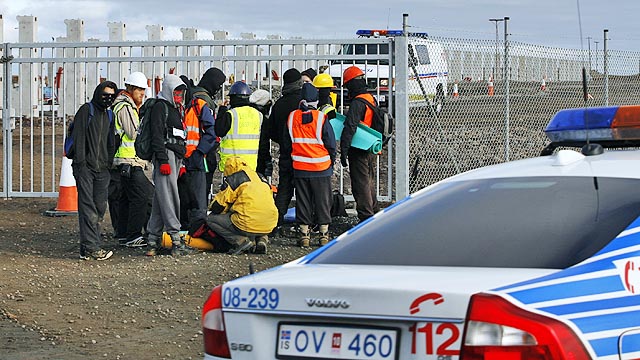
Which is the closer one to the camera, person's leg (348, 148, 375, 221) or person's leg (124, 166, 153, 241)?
person's leg (124, 166, 153, 241)

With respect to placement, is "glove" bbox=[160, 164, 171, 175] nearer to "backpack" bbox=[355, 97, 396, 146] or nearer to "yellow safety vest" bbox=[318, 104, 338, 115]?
"yellow safety vest" bbox=[318, 104, 338, 115]

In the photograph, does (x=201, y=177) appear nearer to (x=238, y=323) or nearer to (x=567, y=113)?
(x=567, y=113)

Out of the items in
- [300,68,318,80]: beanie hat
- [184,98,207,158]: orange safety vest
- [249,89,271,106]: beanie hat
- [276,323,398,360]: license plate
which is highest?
[300,68,318,80]: beanie hat

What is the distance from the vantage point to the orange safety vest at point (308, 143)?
41.9 ft

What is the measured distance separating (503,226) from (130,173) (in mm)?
9178

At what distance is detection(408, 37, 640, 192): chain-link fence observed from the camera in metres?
16.0

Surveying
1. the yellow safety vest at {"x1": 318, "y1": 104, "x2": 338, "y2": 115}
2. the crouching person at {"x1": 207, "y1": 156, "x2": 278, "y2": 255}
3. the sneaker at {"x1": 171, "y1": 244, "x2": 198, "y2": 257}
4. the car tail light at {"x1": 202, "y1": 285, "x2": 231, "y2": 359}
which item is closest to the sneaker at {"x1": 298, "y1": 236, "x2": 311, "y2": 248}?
the crouching person at {"x1": 207, "y1": 156, "x2": 278, "y2": 255}

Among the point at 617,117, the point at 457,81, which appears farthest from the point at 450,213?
the point at 457,81

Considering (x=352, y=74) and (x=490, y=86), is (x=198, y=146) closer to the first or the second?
(x=352, y=74)

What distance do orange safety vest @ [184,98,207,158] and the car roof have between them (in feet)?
25.1

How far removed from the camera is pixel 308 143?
12.8 m

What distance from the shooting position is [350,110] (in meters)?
13.3

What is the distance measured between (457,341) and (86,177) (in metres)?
8.79

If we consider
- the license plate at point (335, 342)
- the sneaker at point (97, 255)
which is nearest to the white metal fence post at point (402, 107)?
the sneaker at point (97, 255)
